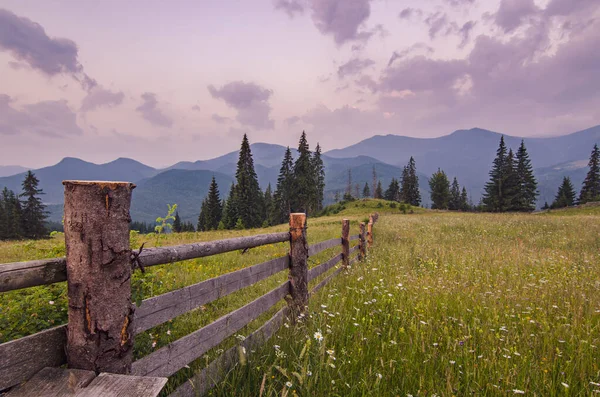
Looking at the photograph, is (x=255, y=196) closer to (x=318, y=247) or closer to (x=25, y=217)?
(x=25, y=217)

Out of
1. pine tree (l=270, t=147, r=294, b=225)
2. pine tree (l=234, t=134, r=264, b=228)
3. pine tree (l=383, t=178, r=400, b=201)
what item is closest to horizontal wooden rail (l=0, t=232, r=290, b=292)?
pine tree (l=234, t=134, r=264, b=228)

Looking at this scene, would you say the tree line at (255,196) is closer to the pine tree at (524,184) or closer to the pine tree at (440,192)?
the pine tree at (440,192)

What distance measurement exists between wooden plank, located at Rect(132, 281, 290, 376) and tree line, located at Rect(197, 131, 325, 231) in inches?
1703

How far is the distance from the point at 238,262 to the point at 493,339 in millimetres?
7625

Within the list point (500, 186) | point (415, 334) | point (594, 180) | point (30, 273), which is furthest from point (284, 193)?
point (30, 273)

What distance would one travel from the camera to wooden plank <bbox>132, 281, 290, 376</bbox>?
2.19m

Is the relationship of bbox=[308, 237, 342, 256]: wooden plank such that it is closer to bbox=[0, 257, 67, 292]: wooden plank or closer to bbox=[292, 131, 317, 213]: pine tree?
bbox=[0, 257, 67, 292]: wooden plank

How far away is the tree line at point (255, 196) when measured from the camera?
55.9 m

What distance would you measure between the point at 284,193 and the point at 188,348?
72585 millimetres

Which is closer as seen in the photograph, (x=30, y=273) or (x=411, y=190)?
(x=30, y=273)

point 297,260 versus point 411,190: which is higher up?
point 411,190

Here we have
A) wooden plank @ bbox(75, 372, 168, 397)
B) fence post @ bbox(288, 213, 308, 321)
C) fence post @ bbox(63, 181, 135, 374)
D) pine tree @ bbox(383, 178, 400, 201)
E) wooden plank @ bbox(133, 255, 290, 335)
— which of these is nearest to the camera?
wooden plank @ bbox(75, 372, 168, 397)

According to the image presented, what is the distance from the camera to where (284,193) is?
75000mm

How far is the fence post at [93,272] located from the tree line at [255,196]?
44.6m
